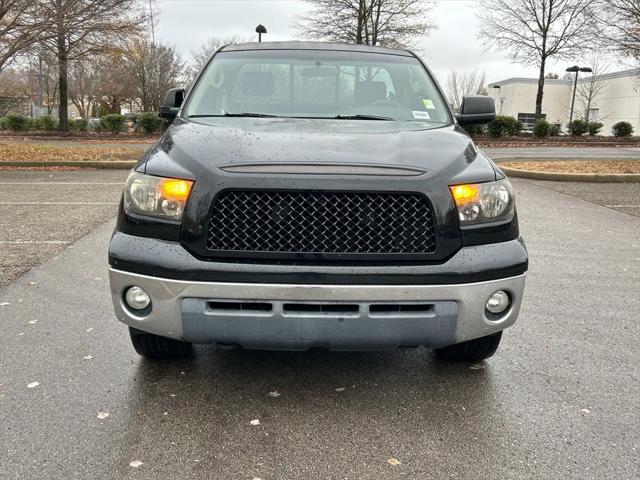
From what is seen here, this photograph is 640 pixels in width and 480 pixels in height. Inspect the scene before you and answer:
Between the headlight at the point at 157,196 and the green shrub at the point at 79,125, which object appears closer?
the headlight at the point at 157,196

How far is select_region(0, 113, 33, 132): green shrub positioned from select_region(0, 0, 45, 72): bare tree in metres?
14.9

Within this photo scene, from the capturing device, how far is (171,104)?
4.39 metres

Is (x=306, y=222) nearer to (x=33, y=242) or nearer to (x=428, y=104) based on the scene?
(x=428, y=104)

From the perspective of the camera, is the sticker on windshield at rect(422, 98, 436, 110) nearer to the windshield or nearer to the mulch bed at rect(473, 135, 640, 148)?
the windshield

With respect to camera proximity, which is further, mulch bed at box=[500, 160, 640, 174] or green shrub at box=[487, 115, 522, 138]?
green shrub at box=[487, 115, 522, 138]

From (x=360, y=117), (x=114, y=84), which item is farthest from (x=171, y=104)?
(x=114, y=84)

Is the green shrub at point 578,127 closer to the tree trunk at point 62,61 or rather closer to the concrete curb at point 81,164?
the tree trunk at point 62,61

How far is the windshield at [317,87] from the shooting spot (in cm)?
369

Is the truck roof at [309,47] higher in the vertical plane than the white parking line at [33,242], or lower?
higher

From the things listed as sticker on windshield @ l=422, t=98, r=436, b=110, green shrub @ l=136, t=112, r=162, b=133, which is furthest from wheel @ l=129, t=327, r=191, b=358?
green shrub @ l=136, t=112, r=162, b=133

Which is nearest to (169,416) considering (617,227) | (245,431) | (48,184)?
(245,431)

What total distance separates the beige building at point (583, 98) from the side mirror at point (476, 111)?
4381 cm

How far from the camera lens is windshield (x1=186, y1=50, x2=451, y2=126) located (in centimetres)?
369

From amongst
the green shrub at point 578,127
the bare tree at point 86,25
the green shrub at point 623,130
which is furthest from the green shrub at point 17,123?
the green shrub at point 623,130
